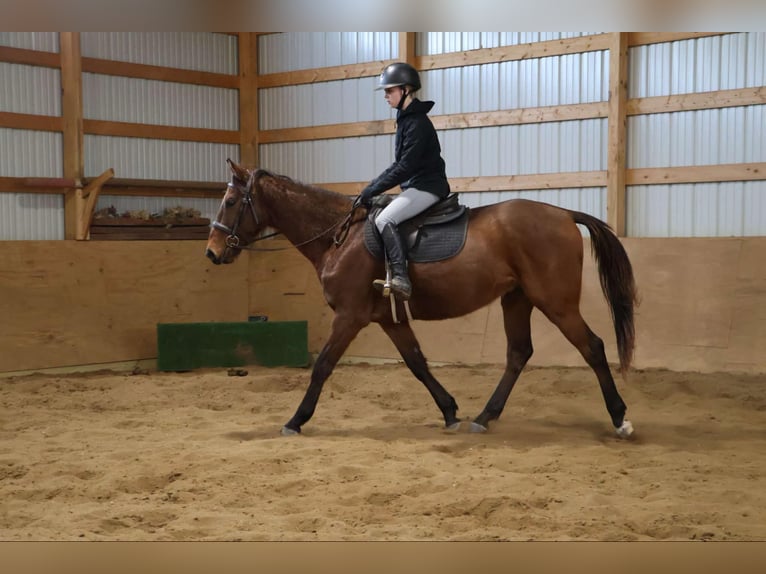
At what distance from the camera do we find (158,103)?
1033cm

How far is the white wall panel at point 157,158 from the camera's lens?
9828 millimetres

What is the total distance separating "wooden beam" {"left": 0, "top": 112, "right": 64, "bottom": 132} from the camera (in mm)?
9023

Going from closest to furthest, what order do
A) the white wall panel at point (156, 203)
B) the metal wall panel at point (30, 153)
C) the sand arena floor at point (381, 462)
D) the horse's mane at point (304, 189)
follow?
the sand arena floor at point (381, 462), the horse's mane at point (304, 189), the metal wall panel at point (30, 153), the white wall panel at point (156, 203)

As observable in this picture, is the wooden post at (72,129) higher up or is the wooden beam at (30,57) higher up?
the wooden beam at (30,57)

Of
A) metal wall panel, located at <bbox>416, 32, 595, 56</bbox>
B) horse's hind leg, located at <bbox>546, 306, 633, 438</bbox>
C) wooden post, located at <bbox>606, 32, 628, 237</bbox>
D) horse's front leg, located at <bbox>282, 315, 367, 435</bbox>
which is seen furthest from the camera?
metal wall panel, located at <bbox>416, 32, 595, 56</bbox>

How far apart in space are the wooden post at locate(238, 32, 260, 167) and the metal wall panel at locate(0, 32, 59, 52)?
2.38m

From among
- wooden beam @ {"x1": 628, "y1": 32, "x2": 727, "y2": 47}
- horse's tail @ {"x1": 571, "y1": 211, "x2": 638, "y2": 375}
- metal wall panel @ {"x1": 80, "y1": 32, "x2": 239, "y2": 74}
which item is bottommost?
horse's tail @ {"x1": 571, "y1": 211, "x2": 638, "y2": 375}

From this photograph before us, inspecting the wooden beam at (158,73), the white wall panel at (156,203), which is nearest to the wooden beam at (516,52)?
the wooden beam at (158,73)

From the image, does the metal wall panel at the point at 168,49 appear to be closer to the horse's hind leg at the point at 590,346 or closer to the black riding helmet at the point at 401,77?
the black riding helmet at the point at 401,77

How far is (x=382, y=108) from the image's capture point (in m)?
10.1

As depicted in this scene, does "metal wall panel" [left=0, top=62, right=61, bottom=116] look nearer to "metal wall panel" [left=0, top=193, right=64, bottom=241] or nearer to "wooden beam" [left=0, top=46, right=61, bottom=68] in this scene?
"wooden beam" [left=0, top=46, right=61, bottom=68]

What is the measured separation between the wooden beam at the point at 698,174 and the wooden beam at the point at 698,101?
0.53 m

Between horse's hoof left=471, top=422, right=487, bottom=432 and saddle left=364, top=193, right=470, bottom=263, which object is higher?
saddle left=364, top=193, right=470, bottom=263

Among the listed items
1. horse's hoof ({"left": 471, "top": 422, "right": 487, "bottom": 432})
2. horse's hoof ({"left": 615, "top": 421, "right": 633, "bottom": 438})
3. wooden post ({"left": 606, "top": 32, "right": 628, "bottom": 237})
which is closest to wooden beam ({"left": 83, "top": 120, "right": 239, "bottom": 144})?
wooden post ({"left": 606, "top": 32, "right": 628, "bottom": 237})
